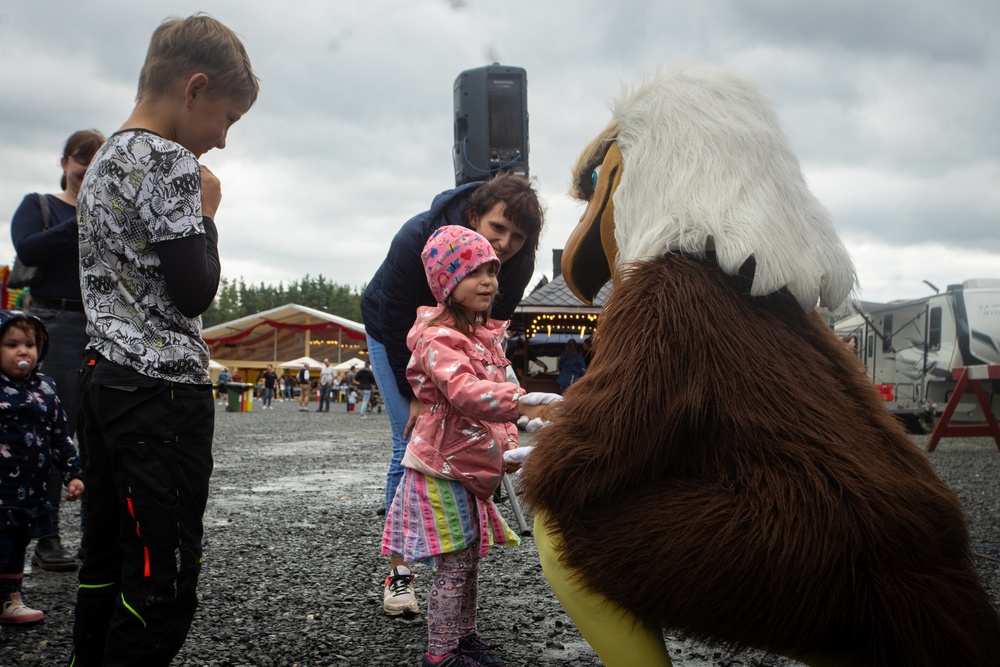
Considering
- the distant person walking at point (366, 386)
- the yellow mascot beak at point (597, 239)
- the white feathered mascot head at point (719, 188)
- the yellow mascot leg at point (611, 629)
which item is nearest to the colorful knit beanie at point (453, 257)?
the yellow mascot beak at point (597, 239)

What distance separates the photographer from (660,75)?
1.84 meters

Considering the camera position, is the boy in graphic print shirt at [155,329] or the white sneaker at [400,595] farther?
the white sneaker at [400,595]

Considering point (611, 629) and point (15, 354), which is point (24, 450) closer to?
point (15, 354)

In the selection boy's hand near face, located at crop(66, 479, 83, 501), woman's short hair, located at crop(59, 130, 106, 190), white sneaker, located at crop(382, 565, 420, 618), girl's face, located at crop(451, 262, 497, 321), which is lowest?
white sneaker, located at crop(382, 565, 420, 618)

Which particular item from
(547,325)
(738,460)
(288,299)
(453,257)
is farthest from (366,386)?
(288,299)

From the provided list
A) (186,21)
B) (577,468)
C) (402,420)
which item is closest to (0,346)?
(402,420)

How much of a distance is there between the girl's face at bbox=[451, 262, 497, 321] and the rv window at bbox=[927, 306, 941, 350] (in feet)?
46.0

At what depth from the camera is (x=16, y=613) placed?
2484mm

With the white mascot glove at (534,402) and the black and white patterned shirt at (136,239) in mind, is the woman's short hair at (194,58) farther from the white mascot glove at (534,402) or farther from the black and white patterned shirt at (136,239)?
the white mascot glove at (534,402)

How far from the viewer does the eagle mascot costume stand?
1254mm

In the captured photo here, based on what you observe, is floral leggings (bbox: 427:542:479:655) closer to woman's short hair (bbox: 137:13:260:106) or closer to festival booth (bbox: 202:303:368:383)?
woman's short hair (bbox: 137:13:260:106)

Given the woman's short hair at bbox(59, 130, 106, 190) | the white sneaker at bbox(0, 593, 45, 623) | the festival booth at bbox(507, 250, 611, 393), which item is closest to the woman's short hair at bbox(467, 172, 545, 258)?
the woman's short hair at bbox(59, 130, 106, 190)

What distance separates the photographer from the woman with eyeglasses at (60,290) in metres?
3.14

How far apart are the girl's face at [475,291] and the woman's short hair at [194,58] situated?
785 millimetres
